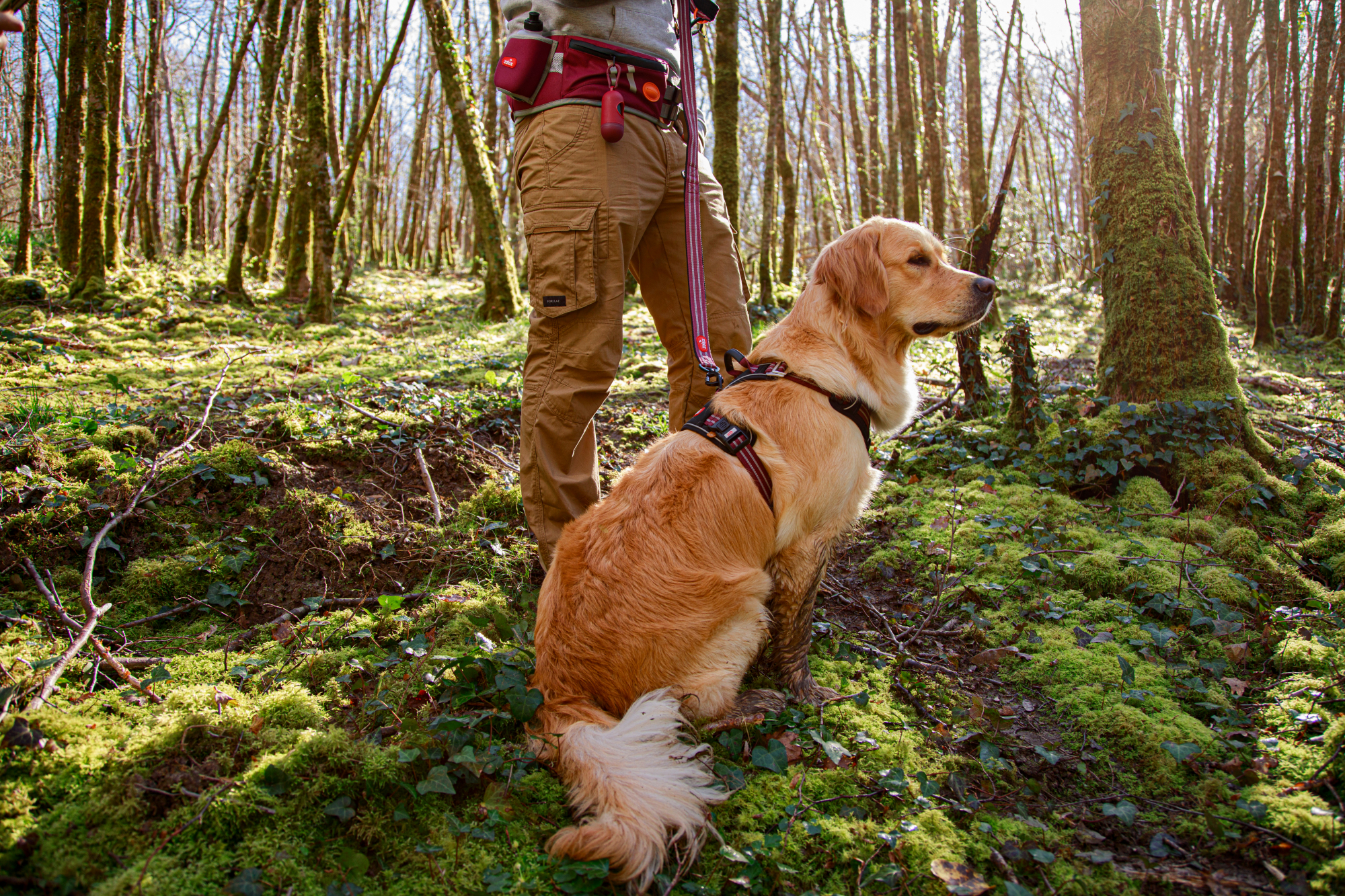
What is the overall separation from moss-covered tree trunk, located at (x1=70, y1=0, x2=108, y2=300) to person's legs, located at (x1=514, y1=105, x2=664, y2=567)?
27.4ft

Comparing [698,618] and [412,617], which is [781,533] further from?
[412,617]

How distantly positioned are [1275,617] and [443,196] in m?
23.1

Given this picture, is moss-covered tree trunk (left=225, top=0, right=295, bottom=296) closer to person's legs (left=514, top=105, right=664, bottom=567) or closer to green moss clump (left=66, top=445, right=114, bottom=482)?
green moss clump (left=66, top=445, right=114, bottom=482)

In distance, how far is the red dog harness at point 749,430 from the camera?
269 cm

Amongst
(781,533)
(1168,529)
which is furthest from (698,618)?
(1168,529)

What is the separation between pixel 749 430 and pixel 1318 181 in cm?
1351

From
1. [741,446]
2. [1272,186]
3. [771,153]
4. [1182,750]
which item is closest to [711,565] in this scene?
[741,446]

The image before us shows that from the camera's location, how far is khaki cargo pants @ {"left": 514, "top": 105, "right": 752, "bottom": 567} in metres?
3.04

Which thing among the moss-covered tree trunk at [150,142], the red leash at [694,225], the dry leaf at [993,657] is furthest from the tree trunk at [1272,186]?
the moss-covered tree trunk at [150,142]

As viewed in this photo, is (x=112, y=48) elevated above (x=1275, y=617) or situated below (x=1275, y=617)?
above

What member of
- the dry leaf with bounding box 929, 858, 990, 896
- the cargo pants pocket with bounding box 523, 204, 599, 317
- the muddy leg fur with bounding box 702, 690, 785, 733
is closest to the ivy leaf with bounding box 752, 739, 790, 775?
the muddy leg fur with bounding box 702, 690, 785, 733

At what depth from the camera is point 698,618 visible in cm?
247

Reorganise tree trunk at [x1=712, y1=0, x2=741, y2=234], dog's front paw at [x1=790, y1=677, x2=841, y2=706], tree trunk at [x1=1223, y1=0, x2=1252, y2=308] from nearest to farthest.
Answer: dog's front paw at [x1=790, y1=677, x2=841, y2=706]
tree trunk at [x1=712, y1=0, x2=741, y2=234]
tree trunk at [x1=1223, y1=0, x2=1252, y2=308]

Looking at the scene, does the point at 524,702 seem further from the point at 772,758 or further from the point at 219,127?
the point at 219,127
